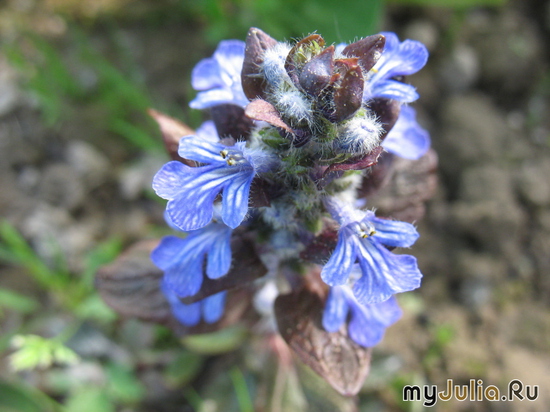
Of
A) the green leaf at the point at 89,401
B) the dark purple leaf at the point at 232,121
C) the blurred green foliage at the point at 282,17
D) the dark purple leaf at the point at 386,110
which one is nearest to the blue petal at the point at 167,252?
the dark purple leaf at the point at 232,121

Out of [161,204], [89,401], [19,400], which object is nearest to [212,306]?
[89,401]

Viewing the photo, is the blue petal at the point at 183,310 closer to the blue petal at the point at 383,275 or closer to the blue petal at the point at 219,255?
the blue petal at the point at 219,255

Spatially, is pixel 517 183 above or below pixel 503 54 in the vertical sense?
below

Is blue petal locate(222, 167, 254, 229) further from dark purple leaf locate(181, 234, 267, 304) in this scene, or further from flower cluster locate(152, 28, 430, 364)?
dark purple leaf locate(181, 234, 267, 304)

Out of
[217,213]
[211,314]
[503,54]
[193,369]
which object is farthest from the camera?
[503,54]

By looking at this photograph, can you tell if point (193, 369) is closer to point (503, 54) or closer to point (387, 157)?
point (387, 157)

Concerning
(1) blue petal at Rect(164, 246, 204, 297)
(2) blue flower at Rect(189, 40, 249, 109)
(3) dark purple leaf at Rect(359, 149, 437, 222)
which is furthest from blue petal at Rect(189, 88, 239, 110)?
(3) dark purple leaf at Rect(359, 149, 437, 222)

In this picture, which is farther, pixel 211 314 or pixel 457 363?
pixel 457 363

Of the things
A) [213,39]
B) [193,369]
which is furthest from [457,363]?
[213,39]
